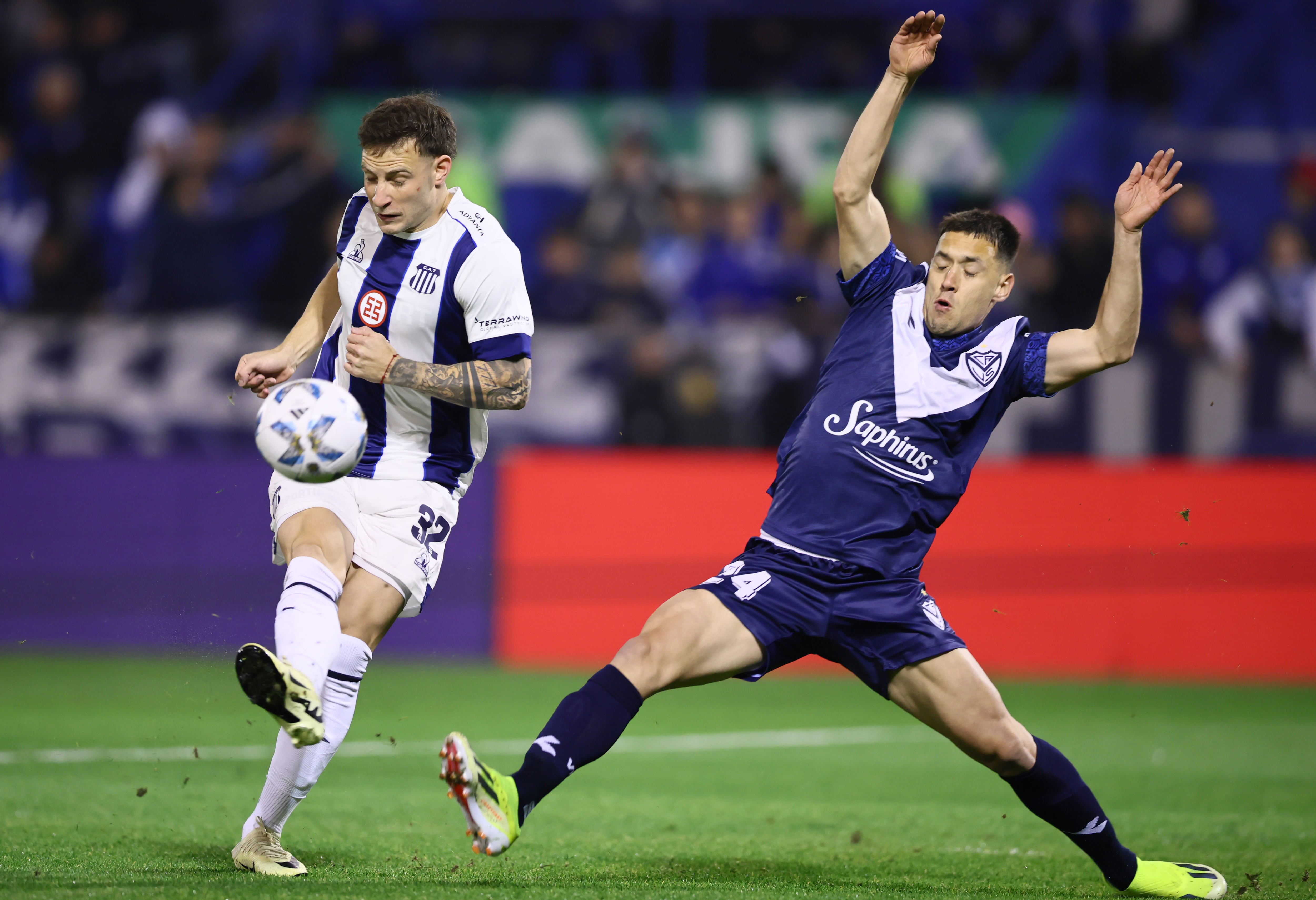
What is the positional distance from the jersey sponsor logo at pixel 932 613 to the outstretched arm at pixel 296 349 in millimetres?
2279

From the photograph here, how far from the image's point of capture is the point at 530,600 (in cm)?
1180

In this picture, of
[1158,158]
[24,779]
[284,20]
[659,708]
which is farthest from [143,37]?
[1158,158]

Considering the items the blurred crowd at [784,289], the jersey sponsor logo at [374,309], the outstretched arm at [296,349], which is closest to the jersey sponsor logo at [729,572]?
the jersey sponsor logo at [374,309]

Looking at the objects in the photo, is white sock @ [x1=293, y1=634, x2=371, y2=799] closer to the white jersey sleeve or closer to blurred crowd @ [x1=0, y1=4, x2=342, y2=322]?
the white jersey sleeve

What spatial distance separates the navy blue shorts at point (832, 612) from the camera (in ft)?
15.8

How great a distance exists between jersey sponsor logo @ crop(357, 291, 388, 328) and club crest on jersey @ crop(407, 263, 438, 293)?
0.34 ft

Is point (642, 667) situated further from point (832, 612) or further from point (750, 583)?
point (832, 612)

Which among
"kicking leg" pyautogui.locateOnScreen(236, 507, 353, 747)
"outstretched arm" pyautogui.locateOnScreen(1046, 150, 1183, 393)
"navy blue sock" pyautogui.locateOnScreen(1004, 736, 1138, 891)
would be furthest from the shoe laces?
"outstretched arm" pyautogui.locateOnScreen(1046, 150, 1183, 393)

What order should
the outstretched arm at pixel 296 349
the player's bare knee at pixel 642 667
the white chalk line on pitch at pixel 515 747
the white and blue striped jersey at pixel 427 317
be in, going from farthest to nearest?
the white chalk line on pitch at pixel 515 747 < the outstretched arm at pixel 296 349 < the white and blue striped jersey at pixel 427 317 < the player's bare knee at pixel 642 667

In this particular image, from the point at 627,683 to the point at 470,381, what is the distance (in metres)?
1.14

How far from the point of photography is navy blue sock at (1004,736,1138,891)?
16.5 feet

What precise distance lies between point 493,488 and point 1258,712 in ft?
19.0

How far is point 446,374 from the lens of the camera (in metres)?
5.00

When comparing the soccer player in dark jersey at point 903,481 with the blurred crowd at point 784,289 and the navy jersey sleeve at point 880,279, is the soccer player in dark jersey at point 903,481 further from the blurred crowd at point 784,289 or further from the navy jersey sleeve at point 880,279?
the blurred crowd at point 784,289
